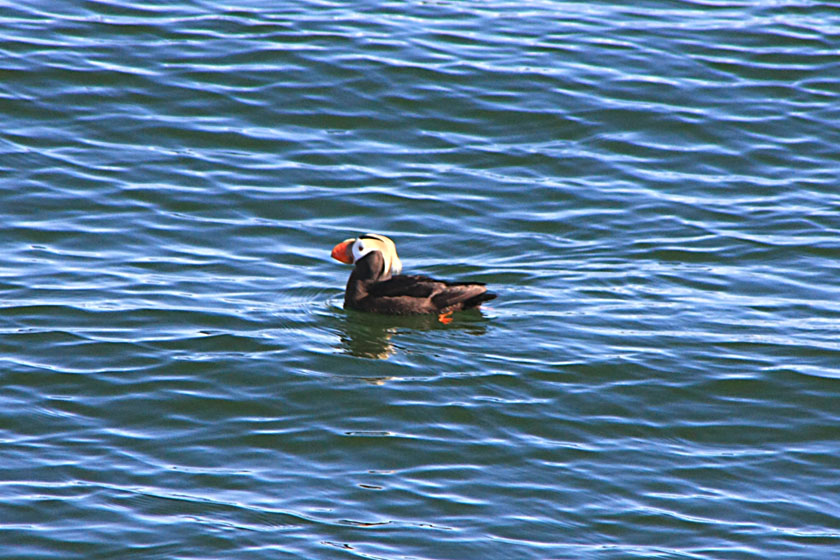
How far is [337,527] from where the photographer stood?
7152mm

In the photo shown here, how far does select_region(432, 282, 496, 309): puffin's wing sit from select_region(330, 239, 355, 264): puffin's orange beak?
104 cm

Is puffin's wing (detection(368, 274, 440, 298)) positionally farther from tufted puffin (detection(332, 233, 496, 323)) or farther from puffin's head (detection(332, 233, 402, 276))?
puffin's head (detection(332, 233, 402, 276))

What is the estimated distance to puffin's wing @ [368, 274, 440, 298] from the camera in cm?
1055

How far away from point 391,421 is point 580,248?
383 centimetres

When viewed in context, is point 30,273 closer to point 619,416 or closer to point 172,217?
point 172,217

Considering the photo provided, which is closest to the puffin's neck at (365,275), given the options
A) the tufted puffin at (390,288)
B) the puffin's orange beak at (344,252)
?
the tufted puffin at (390,288)

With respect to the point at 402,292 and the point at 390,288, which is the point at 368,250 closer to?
the point at 390,288

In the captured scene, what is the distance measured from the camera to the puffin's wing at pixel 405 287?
10.5 metres

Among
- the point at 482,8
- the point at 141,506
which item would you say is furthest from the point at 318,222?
the point at 482,8

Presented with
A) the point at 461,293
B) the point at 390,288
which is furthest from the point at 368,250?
the point at 461,293

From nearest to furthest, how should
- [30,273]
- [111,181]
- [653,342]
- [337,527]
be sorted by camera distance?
[337,527], [653,342], [30,273], [111,181]

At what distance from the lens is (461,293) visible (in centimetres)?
1034

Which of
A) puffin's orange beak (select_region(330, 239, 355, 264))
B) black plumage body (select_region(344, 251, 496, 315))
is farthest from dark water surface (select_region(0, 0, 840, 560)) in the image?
puffin's orange beak (select_region(330, 239, 355, 264))

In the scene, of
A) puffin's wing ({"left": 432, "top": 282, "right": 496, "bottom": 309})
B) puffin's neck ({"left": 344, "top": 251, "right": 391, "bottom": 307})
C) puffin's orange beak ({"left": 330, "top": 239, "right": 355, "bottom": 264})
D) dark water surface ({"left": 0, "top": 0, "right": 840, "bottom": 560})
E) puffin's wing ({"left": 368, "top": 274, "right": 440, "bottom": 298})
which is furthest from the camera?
puffin's orange beak ({"left": 330, "top": 239, "right": 355, "bottom": 264})
